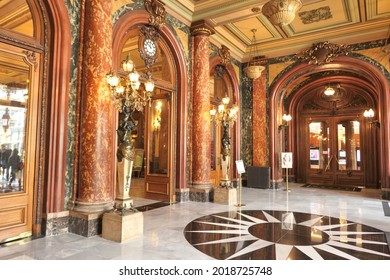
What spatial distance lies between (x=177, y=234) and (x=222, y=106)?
3.59 metres

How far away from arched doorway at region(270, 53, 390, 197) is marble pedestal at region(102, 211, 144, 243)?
6.84m

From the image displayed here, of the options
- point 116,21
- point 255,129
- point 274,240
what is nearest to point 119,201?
point 274,240

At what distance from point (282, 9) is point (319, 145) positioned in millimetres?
8980

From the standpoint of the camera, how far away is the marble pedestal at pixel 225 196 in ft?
21.4

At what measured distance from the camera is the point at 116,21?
518 cm

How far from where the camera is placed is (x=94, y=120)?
4332mm

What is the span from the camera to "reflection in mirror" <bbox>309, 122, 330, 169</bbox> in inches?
477

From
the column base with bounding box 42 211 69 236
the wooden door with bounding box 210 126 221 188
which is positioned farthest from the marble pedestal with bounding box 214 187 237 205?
the column base with bounding box 42 211 69 236

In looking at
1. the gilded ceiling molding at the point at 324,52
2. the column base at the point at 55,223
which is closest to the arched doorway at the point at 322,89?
the gilded ceiling molding at the point at 324,52

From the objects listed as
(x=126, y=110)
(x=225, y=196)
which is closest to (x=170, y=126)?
(x=225, y=196)

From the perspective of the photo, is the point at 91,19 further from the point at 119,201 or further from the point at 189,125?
the point at 189,125

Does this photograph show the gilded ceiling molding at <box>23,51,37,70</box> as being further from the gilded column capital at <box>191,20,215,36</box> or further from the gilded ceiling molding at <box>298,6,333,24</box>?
the gilded ceiling molding at <box>298,6,333,24</box>

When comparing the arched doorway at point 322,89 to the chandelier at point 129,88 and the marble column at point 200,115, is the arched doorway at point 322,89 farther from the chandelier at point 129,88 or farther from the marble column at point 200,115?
the chandelier at point 129,88

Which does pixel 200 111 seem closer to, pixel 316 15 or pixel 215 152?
pixel 215 152
